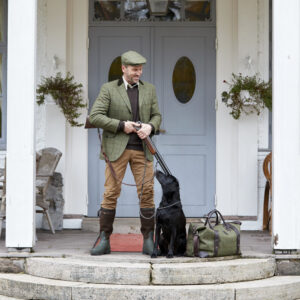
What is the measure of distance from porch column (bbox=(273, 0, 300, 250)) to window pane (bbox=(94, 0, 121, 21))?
2.77 metres

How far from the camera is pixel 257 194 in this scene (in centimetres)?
837

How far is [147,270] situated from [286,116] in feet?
6.28

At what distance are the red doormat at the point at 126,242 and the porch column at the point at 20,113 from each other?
1001mm

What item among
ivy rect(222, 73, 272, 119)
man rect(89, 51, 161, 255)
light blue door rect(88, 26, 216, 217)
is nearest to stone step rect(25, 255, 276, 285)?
man rect(89, 51, 161, 255)

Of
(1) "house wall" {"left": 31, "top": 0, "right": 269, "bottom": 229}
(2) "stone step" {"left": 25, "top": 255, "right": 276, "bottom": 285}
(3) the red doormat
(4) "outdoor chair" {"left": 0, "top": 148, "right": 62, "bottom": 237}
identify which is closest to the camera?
(2) "stone step" {"left": 25, "top": 255, "right": 276, "bottom": 285}

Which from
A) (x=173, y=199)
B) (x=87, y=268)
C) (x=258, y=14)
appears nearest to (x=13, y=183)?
(x=87, y=268)

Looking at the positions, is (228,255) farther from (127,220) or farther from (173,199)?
(127,220)

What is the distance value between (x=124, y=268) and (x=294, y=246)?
1.64 m

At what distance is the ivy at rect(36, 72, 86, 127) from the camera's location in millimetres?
8148

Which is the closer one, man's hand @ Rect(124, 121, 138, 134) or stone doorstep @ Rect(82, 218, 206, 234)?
man's hand @ Rect(124, 121, 138, 134)

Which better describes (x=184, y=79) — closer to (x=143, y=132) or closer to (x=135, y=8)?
(x=135, y=8)

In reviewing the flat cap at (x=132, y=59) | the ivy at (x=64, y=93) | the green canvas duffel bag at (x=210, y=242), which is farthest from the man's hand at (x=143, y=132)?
the ivy at (x=64, y=93)

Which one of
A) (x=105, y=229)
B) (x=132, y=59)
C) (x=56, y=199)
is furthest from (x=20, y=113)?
(x=56, y=199)

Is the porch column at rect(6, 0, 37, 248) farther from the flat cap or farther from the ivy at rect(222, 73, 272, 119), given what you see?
the ivy at rect(222, 73, 272, 119)
